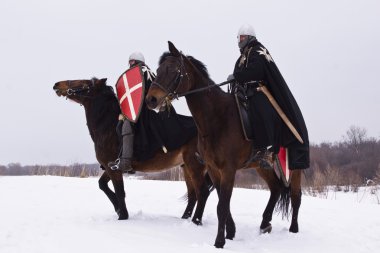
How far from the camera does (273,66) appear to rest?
553 centimetres

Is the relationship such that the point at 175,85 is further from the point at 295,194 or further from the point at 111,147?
the point at 295,194

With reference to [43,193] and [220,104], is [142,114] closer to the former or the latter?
[220,104]

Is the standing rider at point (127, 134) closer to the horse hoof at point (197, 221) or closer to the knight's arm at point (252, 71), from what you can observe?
the horse hoof at point (197, 221)

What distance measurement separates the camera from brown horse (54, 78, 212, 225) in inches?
254

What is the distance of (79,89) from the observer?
6738 millimetres

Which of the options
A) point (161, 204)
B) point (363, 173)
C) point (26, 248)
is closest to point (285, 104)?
point (26, 248)

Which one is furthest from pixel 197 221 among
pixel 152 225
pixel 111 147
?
pixel 111 147

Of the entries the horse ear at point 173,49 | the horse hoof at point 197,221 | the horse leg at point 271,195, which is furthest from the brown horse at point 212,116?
the horse leg at point 271,195

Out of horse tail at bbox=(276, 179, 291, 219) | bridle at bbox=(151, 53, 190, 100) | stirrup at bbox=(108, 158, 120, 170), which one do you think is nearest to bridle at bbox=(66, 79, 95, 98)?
stirrup at bbox=(108, 158, 120, 170)

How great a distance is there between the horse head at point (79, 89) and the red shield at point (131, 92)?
1.33 feet

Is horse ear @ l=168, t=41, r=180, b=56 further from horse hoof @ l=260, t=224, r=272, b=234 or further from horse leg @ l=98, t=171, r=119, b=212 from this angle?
horse hoof @ l=260, t=224, r=272, b=234

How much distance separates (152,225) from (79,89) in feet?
8.09

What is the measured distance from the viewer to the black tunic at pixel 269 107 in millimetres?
5207

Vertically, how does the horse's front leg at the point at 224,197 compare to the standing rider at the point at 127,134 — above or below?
below
